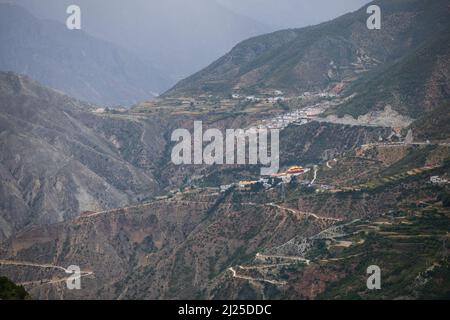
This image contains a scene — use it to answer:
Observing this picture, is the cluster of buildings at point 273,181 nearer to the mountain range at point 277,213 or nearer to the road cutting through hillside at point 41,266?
the mountain range at point 277,213

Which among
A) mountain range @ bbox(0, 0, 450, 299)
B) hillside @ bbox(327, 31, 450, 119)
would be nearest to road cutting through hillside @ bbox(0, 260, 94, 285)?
mountain range @ bbox(0, 0, 450, 299)

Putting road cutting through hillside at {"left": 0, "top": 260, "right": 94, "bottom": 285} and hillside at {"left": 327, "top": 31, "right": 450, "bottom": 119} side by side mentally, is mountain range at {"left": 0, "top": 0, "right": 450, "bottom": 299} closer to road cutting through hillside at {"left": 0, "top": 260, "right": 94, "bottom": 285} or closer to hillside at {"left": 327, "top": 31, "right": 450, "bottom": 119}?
road cutting through hillside at {"left": 0, "top": 260, "right": 94, "bottom": 285}

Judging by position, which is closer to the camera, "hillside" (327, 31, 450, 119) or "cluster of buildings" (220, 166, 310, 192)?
"cluster of buildings" (220, 166, 310, 192)

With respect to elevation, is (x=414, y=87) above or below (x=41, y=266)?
above

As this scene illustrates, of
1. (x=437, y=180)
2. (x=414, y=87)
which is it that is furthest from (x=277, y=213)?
(x=414, y=87)

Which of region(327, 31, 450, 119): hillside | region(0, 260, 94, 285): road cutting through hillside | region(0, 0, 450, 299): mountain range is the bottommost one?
region(0, 260, 94, 285): road cutting through hillside

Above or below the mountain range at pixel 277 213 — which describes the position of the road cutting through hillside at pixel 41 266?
below

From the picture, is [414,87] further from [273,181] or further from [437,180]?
[437,180]

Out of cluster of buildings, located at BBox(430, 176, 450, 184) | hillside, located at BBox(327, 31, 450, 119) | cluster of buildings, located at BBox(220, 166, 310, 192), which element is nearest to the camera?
cluster of buildings, located at BBox(430, 176, 450, 184)

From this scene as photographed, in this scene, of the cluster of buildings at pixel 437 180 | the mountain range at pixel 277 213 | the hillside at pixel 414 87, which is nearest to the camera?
the mountain range at pixel 277 213

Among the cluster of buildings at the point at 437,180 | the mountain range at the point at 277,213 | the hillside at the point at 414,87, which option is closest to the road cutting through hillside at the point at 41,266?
the mountain range at the point at 277,213

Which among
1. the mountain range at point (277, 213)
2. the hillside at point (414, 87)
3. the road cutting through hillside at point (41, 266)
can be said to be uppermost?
the hillside at point (414, 87)
